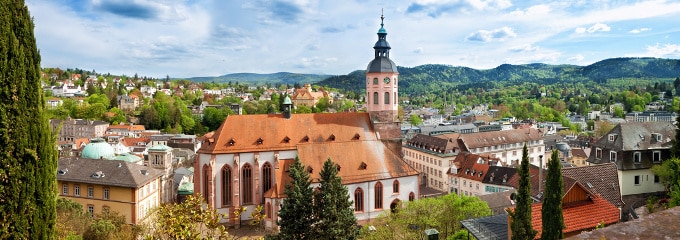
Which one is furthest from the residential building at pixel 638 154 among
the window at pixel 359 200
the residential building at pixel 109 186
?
the residential building at pixel 109 186

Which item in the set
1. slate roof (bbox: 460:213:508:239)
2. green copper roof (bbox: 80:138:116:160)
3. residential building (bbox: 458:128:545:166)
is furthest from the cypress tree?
residential building (bbox: 458:128:545:166)

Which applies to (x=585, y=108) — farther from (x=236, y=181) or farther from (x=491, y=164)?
(x=236, y=181)

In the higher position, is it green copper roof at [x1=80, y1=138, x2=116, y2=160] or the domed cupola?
the domed cupola

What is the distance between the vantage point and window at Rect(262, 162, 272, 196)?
40625 mm

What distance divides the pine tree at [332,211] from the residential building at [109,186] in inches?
819

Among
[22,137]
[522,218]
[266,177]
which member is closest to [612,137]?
[522,218]

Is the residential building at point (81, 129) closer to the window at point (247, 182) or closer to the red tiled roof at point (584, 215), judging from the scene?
the window at point (247, 182)

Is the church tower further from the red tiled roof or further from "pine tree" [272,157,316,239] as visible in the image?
the red tiled roof

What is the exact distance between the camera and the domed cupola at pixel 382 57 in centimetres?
4503

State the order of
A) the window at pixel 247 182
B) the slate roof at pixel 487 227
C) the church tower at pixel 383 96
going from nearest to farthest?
1. the slate roof at pixel 487 227
2. the window at pixel 247 182
3. the church tower at pixel 383 96

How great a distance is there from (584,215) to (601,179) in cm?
966

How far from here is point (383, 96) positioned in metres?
44.6

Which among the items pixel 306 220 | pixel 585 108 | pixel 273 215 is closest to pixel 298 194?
pixel 306 220

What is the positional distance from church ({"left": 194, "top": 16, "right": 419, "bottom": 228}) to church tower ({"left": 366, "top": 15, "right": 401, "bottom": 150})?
1905mm
